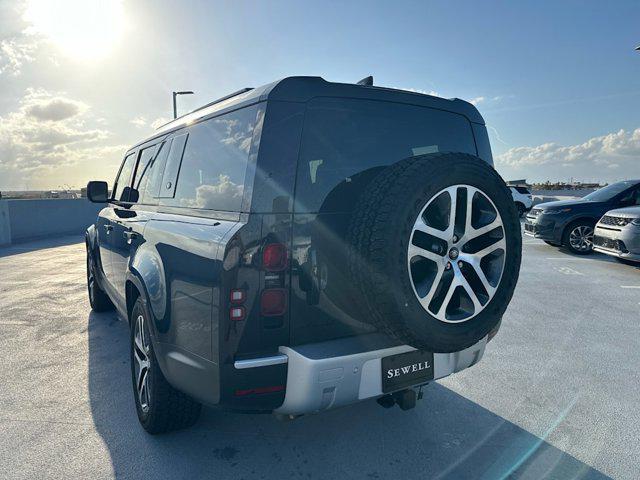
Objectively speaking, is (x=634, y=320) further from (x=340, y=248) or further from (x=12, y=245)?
(x=12, y=245)

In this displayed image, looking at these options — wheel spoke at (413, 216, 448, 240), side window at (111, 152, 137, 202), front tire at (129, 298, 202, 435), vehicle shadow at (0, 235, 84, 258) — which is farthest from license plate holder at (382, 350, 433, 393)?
vehicle shadow at (0, 235, 84, 258)

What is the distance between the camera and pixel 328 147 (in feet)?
7.16

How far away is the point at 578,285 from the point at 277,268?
6.19 metres

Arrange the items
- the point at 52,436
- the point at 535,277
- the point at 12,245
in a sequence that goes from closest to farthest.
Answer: the point at 52,436 < the point at 535,277 < the point at 12,245

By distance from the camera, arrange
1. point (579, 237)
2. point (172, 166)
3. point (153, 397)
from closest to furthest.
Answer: point (153, 397) → point (172, 166) → point (579, 237)

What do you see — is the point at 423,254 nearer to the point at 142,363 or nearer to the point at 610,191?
the point at 142,363

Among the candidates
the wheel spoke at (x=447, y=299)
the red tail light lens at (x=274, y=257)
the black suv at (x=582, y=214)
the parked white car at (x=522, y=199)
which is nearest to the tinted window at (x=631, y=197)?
the black suv at (x=582, y=214)

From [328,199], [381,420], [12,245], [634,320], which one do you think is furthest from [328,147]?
[12,245]

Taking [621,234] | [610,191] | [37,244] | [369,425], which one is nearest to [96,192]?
[369,425]

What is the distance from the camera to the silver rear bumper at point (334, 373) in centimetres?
194

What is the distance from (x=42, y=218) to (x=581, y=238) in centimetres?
1555

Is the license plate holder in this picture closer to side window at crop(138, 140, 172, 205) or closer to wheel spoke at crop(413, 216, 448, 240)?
wheel spoke at crop(413, 216, 448, 240)

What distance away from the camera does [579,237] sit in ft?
29.8

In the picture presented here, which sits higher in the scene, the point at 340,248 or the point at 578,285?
the point at 340,248
